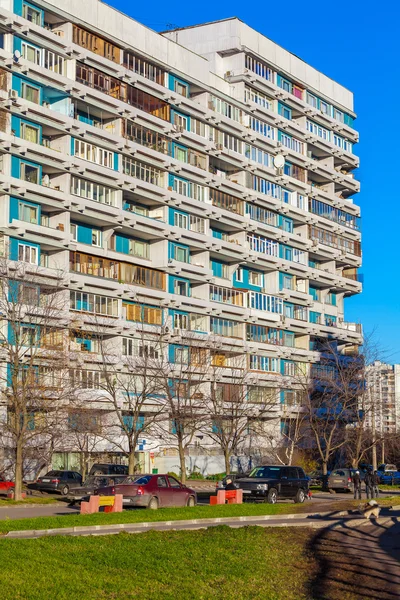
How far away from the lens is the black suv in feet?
127

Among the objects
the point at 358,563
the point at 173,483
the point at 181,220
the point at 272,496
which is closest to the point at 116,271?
the point at 181,220

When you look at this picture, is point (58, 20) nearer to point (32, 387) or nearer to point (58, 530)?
point (32, 387)

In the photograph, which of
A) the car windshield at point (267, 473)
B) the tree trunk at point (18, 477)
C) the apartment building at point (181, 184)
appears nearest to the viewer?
the car windshield at point (267, 473)

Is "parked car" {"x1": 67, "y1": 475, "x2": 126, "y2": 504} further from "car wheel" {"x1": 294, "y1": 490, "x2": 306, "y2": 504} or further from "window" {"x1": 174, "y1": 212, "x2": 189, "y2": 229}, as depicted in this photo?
"window" {"x1": 174, "y1": 212, "x2": 189, "y2": 229}

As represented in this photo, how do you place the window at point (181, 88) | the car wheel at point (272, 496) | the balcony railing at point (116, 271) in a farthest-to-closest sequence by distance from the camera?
the window at point (181, 88), the balcony railing at point (116, 271), the car wheel at point (272, 496)

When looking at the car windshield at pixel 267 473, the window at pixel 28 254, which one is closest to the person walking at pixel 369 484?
the car windshield at pixel 267 473

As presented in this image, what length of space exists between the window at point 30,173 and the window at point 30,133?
65.7 inches

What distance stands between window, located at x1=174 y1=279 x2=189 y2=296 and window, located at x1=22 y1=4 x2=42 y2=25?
2144cm

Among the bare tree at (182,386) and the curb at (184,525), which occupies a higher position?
the bare tree at (182,386)

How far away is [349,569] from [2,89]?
4569cm

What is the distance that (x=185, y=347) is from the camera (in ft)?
225

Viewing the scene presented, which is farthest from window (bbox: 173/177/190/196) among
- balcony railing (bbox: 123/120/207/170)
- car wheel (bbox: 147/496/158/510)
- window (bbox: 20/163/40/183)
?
car wheel (bbox: 147/496/158/510)

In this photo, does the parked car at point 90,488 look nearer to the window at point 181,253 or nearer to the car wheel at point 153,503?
the car wheel at point 153,503

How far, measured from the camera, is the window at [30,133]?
59.0 meters
